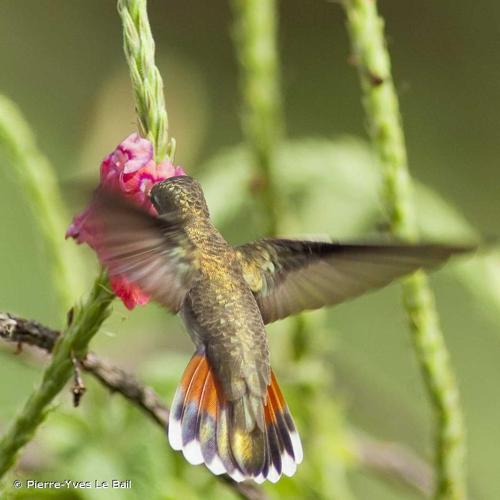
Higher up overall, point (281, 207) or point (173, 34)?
point (173, 34)

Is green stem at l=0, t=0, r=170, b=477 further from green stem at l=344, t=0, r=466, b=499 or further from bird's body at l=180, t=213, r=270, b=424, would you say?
green stem at l=344, t=0, r=466, b=499

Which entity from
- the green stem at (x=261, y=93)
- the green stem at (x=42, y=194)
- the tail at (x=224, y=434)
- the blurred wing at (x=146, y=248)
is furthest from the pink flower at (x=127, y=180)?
the green stem at (x=261, y=93)

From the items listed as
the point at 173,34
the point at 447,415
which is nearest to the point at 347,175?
the point at 447,415

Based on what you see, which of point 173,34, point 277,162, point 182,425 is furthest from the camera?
point 173,34

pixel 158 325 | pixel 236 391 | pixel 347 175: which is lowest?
pixel 236 391

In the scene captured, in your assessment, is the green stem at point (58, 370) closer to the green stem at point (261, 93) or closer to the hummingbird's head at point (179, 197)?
the hummingbird's head at point (179, 197)

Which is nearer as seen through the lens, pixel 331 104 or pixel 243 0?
pixel 243 0

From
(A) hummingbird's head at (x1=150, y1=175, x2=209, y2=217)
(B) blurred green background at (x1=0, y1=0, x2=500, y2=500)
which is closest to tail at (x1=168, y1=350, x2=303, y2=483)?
(B) blurred green background at (x1=0, y1=0, x2=500, y2=500)

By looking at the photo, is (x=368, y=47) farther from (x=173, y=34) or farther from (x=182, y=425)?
(x=173, y=34)
